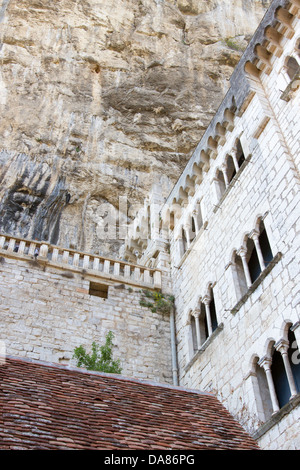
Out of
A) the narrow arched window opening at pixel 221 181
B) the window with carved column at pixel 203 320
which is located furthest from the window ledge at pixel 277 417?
the narrow arched window opening at pixel 221 181

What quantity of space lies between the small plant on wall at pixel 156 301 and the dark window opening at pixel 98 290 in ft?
3.88

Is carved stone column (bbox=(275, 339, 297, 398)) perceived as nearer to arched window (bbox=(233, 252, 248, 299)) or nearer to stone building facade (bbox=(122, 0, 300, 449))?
stone building facade (bbox=(122, 0, 300, 449))

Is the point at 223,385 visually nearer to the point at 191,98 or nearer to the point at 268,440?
the point at 268,440

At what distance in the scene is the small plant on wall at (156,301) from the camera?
16.6 m

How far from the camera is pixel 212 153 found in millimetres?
16594

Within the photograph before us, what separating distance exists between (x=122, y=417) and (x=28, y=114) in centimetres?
2363

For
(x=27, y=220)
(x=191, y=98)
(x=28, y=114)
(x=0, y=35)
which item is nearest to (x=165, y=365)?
(x=27, y=220)

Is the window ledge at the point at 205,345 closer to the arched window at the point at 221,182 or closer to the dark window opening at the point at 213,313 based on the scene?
the dark window opening at the point at 213,313

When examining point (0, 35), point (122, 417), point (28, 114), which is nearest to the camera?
point (122, 417)

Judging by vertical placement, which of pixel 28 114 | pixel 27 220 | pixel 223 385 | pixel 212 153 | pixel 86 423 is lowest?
pixel 86 423

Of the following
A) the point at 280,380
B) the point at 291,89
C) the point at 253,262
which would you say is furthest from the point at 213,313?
the point at 291,89

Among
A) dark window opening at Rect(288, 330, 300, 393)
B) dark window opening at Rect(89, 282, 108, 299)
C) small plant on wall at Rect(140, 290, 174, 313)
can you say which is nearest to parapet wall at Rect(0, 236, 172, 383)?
dark window opening at Rect(89, 282, 108, 299)

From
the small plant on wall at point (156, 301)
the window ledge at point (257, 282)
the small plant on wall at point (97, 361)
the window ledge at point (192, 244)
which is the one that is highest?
the window ledge at point (192, 244)

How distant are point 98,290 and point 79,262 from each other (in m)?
1.09
